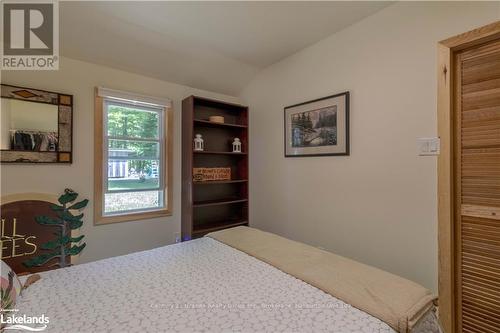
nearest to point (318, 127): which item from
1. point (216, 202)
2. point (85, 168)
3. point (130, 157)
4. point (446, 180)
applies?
point (446, 180)

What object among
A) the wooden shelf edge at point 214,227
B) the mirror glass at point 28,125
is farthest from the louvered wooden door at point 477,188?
the mirror glass at point 28,125

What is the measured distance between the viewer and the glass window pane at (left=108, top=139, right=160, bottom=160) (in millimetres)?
2434

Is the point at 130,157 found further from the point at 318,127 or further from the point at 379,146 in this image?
the point at 379,146

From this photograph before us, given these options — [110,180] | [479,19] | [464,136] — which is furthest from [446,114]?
[110,180]

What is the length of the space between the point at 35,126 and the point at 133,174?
0.90 meters

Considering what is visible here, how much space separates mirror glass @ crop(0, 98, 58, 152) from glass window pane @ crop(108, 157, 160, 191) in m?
0.53

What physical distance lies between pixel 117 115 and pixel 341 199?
7.90 ft

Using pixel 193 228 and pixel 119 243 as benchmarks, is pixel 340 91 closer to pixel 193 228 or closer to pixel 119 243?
pixel 193 228

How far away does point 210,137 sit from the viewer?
3141 millimetres

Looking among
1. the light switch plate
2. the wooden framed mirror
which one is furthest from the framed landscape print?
the wooden framed mirror

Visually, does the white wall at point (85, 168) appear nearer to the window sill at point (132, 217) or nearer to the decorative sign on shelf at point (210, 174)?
the window sill at point (132, 217)

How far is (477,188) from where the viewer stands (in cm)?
153

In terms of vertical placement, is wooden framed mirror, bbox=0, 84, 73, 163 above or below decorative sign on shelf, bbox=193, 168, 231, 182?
above

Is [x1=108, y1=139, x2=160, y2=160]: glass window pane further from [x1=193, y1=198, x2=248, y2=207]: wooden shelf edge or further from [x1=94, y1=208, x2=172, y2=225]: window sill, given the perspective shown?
[x1=193, y1=198, x2=248, y2=207]: wooden shelf edge
